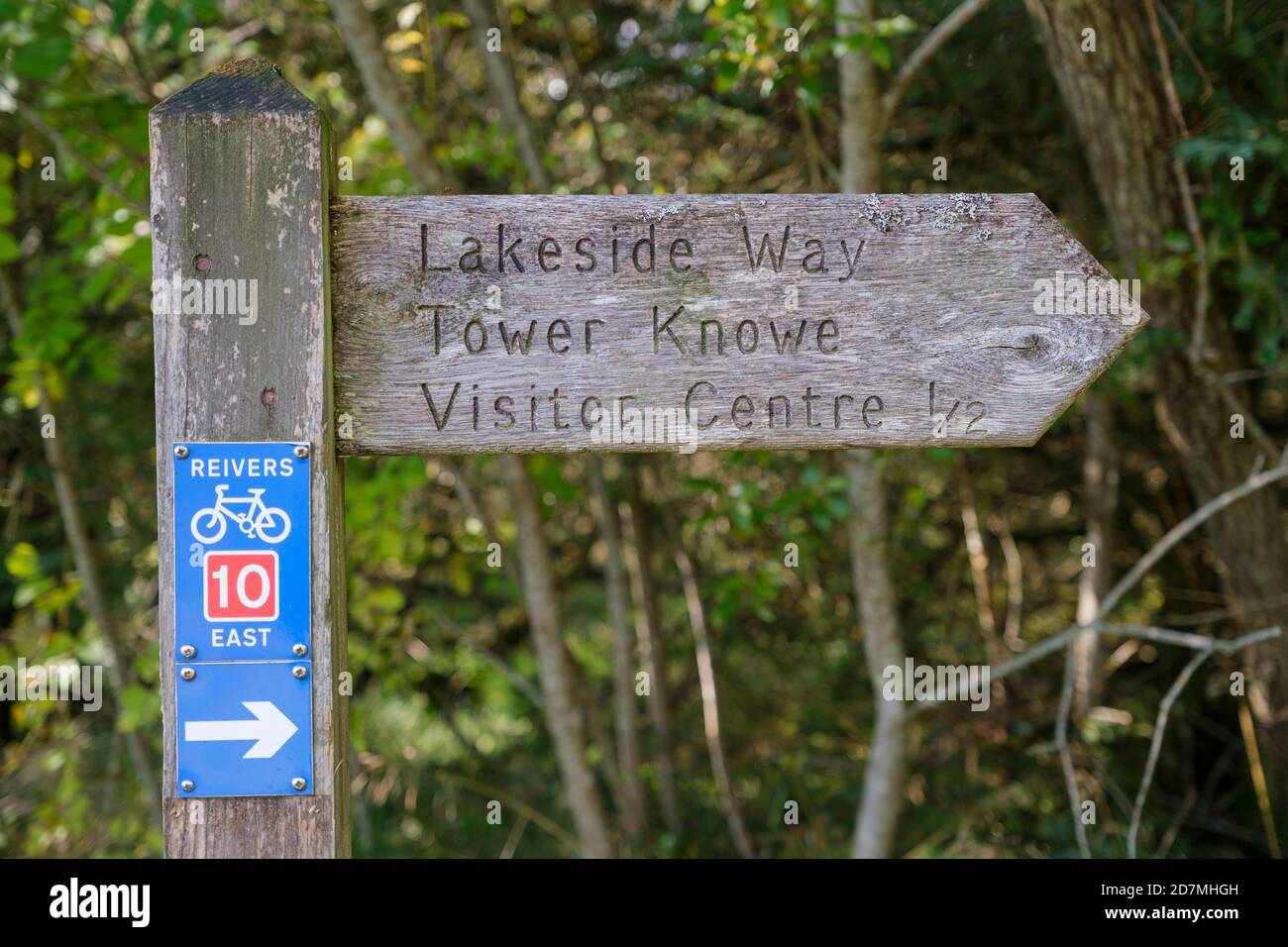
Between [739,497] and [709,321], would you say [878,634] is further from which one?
[709,321]

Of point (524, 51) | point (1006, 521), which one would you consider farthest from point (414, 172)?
point (1006, 521)

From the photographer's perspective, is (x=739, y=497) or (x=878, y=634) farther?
(x=878, y=634)

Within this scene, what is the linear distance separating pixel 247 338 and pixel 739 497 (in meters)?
1.75

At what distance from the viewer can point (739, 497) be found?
295cm

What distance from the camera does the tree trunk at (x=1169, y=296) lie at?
291cm

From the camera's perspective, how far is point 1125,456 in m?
4.50

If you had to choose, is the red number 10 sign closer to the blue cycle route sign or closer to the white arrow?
the blue cycle route sign

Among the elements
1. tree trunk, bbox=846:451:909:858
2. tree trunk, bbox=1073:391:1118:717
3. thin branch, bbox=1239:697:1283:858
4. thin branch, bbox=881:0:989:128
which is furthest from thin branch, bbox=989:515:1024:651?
thin branch, bbox=881:0:989:128

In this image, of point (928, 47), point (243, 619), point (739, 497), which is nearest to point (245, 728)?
point (243, 619)

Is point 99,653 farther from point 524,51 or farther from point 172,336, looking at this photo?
point 172,336

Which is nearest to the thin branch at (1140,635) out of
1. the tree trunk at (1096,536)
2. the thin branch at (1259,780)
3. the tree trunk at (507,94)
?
the thin branch at (1259,780)

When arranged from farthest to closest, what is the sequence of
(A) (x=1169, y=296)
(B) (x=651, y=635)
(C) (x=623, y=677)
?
(B) (x=651, y=635)
(C) (x=623, y=677)
(A) (x=1169, y=296)

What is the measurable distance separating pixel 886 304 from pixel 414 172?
1.83 metres

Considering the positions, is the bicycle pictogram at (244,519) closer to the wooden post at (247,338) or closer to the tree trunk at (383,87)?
the wooden post at (247,338)
